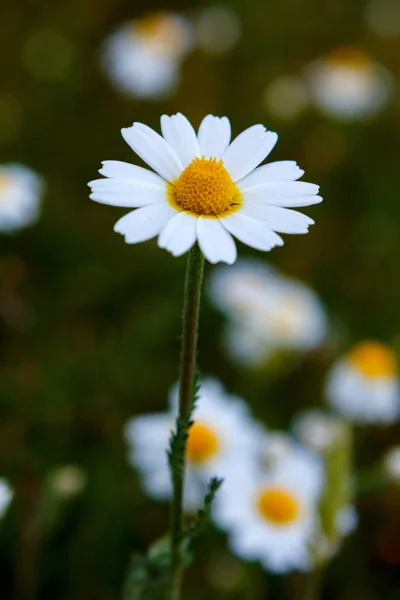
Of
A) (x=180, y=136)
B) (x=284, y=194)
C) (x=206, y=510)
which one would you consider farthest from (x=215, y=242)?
(x=206, y=510)

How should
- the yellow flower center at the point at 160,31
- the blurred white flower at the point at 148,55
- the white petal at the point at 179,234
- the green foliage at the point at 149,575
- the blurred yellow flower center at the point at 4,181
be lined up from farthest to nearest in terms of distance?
the yellow flower center at the point at 160,31 → the blurred white flower at the point at 148,55 → the blurred yellow flower center at the point at 4,181 → the green foliage at the point at 149,575 → the white petal at the point at 179,234

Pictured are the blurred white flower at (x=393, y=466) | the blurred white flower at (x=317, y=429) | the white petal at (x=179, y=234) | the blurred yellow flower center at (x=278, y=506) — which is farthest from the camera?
the blurred white flower at (x=317, y=429)

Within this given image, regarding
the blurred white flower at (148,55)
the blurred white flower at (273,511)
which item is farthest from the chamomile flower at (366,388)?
the blurred white flower at (148,55)

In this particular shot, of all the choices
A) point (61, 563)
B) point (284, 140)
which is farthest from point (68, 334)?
point (284, 140)

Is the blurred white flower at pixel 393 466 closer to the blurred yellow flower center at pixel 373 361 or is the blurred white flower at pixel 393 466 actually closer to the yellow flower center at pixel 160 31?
the blurred yellow flower center at pixel 373 361

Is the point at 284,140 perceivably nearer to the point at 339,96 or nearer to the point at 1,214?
the point at 339,96

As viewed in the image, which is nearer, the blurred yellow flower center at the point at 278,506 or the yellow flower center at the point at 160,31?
the blurred yellow flower center at the point at 278,506

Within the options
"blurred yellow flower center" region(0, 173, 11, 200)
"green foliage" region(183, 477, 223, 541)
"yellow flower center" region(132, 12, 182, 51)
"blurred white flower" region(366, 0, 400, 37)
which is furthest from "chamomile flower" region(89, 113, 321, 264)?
"blurred white flower" region(366, 0, 400, 37)

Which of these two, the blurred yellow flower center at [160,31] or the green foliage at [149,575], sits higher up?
the blurred yellow flower center at [160,31]

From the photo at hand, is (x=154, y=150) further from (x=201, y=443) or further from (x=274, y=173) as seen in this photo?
(x=201, y=443)
